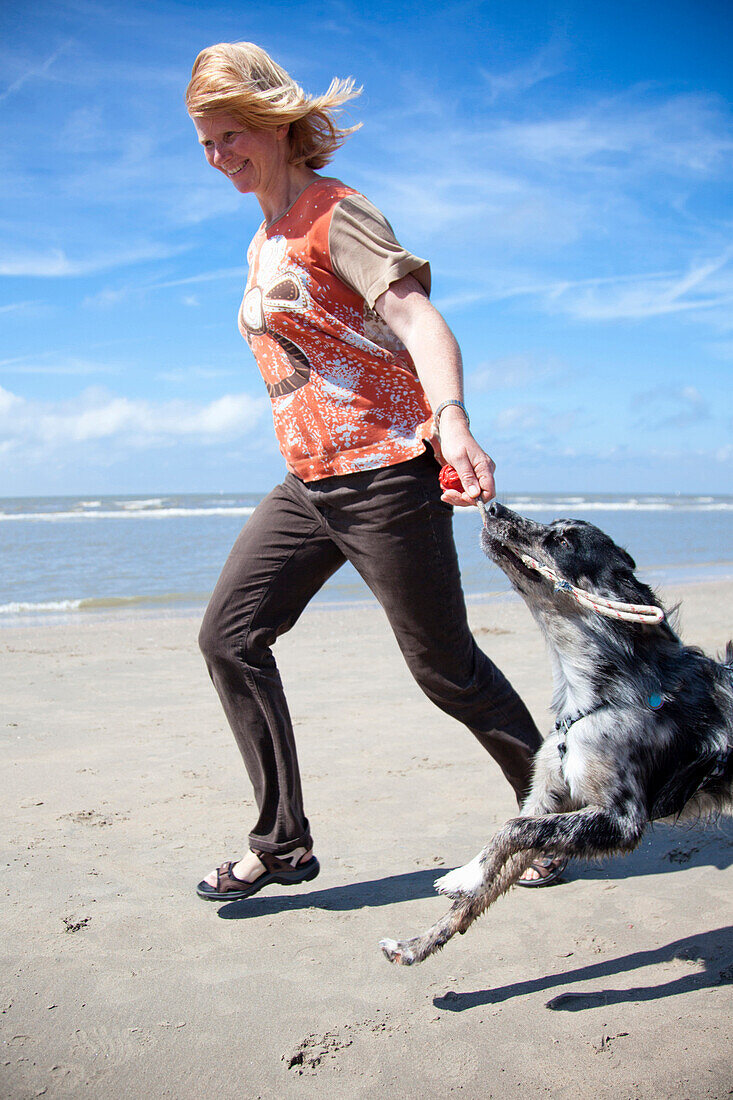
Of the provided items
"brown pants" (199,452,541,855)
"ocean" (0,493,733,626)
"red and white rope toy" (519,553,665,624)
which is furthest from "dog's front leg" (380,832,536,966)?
"ocean" (0,493,733,626)

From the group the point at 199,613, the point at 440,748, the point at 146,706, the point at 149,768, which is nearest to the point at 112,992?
the point at 149,768

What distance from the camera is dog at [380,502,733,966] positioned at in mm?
2576

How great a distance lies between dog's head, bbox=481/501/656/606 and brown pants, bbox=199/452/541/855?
18 cm

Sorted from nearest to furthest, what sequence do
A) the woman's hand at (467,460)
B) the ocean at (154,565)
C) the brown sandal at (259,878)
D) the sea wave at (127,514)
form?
the woman's hand at (467,460) → the brown sandal at (259,878) → the ocean at (154,565) → the sea wave at (127,514)

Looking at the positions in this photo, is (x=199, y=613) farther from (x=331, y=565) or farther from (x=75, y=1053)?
(x=75, y=1053)

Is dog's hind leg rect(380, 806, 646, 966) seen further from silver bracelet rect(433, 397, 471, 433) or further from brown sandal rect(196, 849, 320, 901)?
silver bracelet rect(433, 397, 471, 433)

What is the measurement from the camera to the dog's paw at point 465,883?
257 cm

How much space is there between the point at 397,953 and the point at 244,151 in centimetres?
272

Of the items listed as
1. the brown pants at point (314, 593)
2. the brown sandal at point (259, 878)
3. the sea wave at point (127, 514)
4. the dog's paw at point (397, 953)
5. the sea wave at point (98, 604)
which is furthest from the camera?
the sea wave at point (127, 514)

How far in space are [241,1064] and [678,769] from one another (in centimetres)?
159

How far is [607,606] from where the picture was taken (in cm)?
270

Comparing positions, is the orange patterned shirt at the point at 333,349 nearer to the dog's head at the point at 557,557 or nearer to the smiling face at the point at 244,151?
the smiling face at the point at 244,151

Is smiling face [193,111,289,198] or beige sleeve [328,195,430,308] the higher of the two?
smiling face [193,111,289,198]

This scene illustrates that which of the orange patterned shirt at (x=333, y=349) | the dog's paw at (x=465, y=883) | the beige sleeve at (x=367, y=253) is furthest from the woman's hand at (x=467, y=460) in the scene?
the dog's paw at (x=465, y=883)
